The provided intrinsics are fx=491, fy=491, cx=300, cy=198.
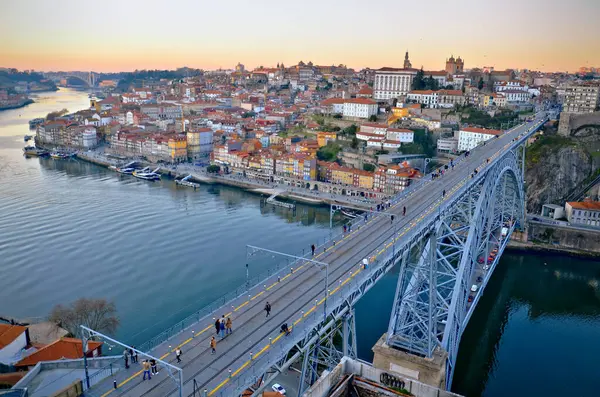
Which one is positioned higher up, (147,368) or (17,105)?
(17,105)

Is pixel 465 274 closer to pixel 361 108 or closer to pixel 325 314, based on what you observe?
pixel 325 314

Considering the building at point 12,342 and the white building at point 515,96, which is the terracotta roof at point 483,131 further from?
the building at point 12,342

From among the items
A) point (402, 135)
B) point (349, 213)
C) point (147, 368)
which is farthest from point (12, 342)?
point (402, 135)

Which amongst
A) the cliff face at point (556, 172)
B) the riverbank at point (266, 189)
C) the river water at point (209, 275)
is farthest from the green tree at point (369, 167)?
the cliff face at point (556, 172)

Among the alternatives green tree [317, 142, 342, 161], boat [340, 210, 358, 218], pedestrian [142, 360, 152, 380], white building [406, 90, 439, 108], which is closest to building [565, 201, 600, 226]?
boat [340, 210, 358, 218]

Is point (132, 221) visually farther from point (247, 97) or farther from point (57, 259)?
point (247, 97)

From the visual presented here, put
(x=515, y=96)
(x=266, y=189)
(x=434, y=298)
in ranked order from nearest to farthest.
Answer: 1. (x=434, y=298)
2. (x=266, y=189)
3. (x=515, y=96)

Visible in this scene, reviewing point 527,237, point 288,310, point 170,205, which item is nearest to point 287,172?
point 170,205
